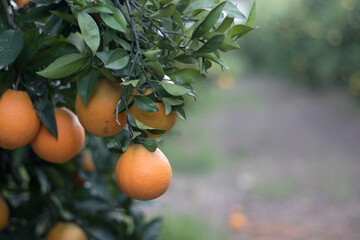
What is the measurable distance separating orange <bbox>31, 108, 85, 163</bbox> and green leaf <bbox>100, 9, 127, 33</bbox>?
224 mm

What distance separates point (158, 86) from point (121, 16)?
0.11 m

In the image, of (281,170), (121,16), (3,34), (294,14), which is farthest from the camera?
(294,14)

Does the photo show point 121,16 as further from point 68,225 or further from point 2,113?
point 68,225

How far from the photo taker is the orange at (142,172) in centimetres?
57

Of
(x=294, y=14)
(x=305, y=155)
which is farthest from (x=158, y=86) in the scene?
(x=294, y=14)

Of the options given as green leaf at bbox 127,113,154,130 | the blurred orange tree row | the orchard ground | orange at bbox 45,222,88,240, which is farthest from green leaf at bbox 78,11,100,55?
the blurred orange tree row

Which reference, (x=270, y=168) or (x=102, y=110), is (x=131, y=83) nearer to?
(x=102, y=110)

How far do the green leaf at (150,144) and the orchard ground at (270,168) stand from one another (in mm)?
1707

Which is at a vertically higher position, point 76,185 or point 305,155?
point 76,185

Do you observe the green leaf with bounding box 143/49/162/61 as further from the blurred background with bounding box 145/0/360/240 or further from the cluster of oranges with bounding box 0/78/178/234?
the blurred background with bounding box 145/0/360/240

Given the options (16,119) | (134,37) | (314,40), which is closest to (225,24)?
(134,37)

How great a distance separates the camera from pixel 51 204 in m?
1.16

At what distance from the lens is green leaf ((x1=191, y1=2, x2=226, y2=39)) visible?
1.88 feet

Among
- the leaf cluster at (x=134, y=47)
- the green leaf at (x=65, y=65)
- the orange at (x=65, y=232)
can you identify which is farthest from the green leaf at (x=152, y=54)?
the orange at (x=65, y=232)
